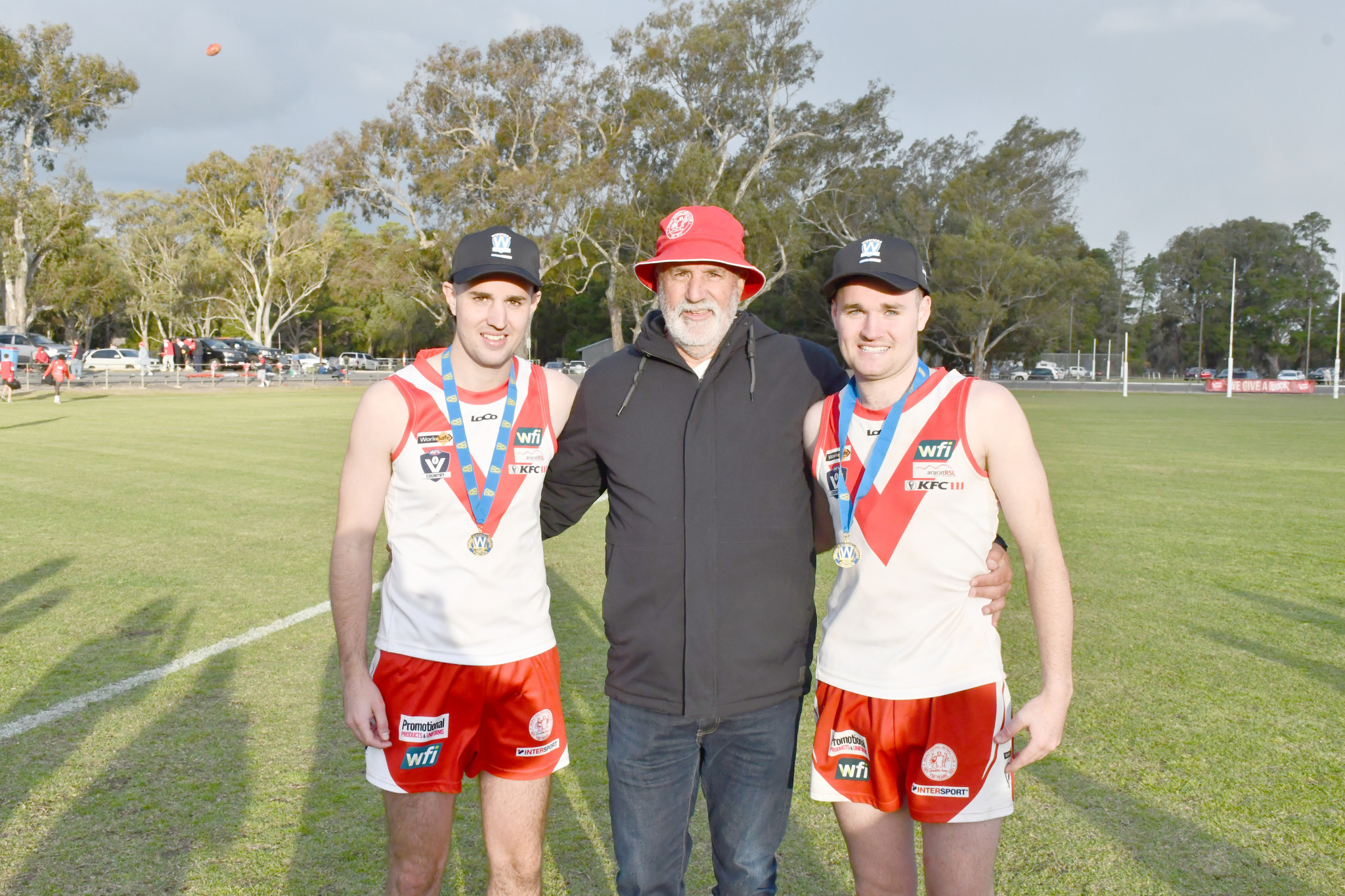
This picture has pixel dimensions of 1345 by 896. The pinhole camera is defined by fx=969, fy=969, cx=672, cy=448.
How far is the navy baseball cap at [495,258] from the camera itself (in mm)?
2924

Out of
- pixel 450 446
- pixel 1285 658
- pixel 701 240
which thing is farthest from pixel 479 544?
pixel 1285 658

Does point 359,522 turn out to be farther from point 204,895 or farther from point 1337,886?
point 1337,886

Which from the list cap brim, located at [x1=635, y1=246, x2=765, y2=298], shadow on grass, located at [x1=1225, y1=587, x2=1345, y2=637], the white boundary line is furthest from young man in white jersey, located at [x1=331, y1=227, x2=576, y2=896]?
shadow on grass, located at [x1=1225, y1=587, x2=1345, y2=637]

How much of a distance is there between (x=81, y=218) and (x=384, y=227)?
71.3ft

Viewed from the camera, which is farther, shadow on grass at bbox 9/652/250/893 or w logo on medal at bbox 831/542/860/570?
shadow on grass at bbox 9/652/250/893

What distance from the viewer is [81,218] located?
153 ft

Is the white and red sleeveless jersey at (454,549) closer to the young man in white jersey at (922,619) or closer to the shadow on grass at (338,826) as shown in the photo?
the young man in white jersey at (922,619)

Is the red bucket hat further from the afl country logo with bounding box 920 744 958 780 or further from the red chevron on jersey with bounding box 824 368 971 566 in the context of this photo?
the afl country logo with bounding box 920 744 958 780

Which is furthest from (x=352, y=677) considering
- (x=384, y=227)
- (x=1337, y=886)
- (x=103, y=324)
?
(x=103, y=324)

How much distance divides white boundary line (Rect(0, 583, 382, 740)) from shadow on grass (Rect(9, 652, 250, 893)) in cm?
47

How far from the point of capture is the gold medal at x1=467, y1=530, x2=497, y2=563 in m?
2.84

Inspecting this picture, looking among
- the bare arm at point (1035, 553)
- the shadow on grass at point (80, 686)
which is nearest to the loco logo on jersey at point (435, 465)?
the bare arm at point (1035, 553)

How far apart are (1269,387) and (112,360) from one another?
66846mm

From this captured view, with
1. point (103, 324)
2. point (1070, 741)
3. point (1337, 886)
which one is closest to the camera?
point (1337, 886)
